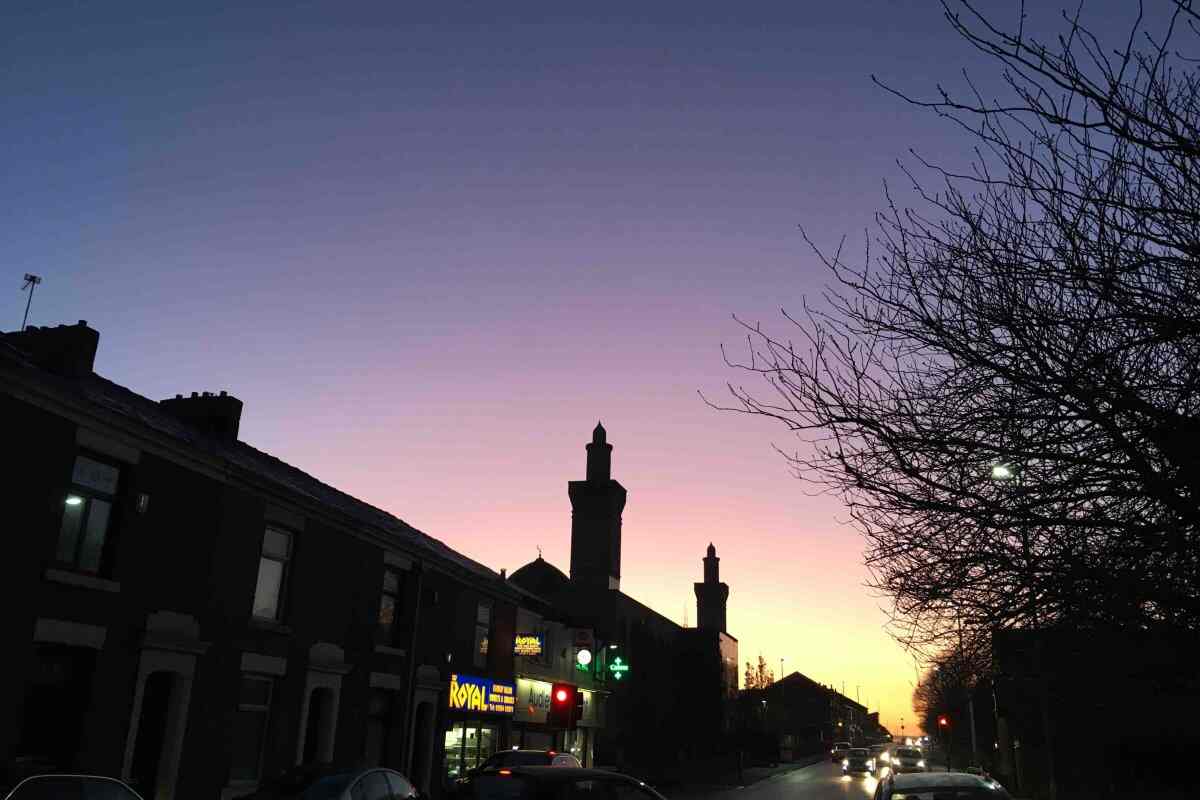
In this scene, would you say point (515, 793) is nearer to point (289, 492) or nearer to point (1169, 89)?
point (1169, 89)

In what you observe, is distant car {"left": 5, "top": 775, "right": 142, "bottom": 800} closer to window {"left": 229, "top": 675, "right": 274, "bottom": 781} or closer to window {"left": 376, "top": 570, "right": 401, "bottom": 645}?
window {"left": 229, "top": 675, "right": 274, "bottom": 781}

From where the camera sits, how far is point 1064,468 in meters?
7.34

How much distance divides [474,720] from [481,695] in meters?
1.25

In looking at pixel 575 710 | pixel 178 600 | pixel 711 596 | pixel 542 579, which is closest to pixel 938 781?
pixel 575 710

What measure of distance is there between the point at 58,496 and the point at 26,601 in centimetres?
173

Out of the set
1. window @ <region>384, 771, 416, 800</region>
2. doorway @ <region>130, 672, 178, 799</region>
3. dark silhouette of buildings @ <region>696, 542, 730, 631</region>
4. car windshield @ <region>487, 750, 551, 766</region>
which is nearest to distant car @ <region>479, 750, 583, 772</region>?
car windshield @ <region>487, 750, 551, 766</region>

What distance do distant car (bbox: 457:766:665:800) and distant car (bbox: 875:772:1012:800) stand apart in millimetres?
3494

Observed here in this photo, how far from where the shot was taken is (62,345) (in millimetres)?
17078

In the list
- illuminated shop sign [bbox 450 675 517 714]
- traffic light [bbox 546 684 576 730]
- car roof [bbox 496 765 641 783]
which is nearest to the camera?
car roof [bbox 496 765 641 783]

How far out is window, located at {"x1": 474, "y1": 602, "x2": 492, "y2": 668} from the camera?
98.8ft

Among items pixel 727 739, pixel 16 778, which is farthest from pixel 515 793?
pixel 727 739

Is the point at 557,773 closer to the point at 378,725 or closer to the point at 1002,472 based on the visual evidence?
the point at 1002,472

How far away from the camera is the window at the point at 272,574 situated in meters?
19.2

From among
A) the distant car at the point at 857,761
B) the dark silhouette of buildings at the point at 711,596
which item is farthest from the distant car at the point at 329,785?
the dark silhouette of buildings at the point at 711,596
